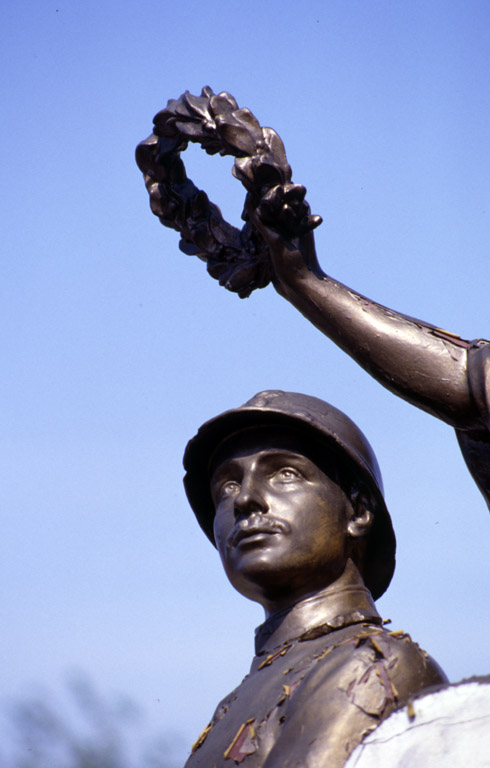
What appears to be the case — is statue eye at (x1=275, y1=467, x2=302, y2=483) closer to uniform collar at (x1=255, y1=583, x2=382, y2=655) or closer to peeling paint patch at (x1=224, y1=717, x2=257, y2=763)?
uniform collar at (x1=255, y1=583, x2=382, y2=655)

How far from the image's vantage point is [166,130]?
6312mm

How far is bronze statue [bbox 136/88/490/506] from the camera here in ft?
18.0

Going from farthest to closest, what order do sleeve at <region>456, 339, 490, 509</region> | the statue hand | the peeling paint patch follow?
the statue hand, the peeling paint patch, sleeve at <region>456, 339, 490, 509</region>

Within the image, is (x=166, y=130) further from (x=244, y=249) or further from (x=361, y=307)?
(x=361, y=307)

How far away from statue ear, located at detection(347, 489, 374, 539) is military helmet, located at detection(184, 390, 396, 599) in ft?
0.14

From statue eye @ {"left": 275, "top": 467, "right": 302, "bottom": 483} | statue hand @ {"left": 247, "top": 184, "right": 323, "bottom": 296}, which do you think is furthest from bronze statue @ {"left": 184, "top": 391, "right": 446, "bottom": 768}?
statue hand @ {"left": 247, "top": 184, "right": 323, "bottom": 296}

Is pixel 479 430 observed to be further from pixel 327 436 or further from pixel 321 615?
pixel 321 615

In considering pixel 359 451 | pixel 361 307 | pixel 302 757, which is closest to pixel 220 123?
pixel 361 307

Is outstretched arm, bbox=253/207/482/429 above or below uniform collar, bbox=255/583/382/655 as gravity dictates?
above

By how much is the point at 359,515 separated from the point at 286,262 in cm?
140

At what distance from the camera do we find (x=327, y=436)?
654cm

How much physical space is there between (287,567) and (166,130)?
6.97 ft

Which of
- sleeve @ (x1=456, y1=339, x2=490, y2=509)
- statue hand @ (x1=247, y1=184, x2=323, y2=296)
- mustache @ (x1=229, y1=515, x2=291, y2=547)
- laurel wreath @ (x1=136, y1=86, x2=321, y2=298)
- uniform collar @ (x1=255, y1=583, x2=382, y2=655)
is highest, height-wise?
laurel wreath @ (x1=136, y1=86, x2=321, y2=298)

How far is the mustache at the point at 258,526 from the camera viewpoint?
6246 mm
